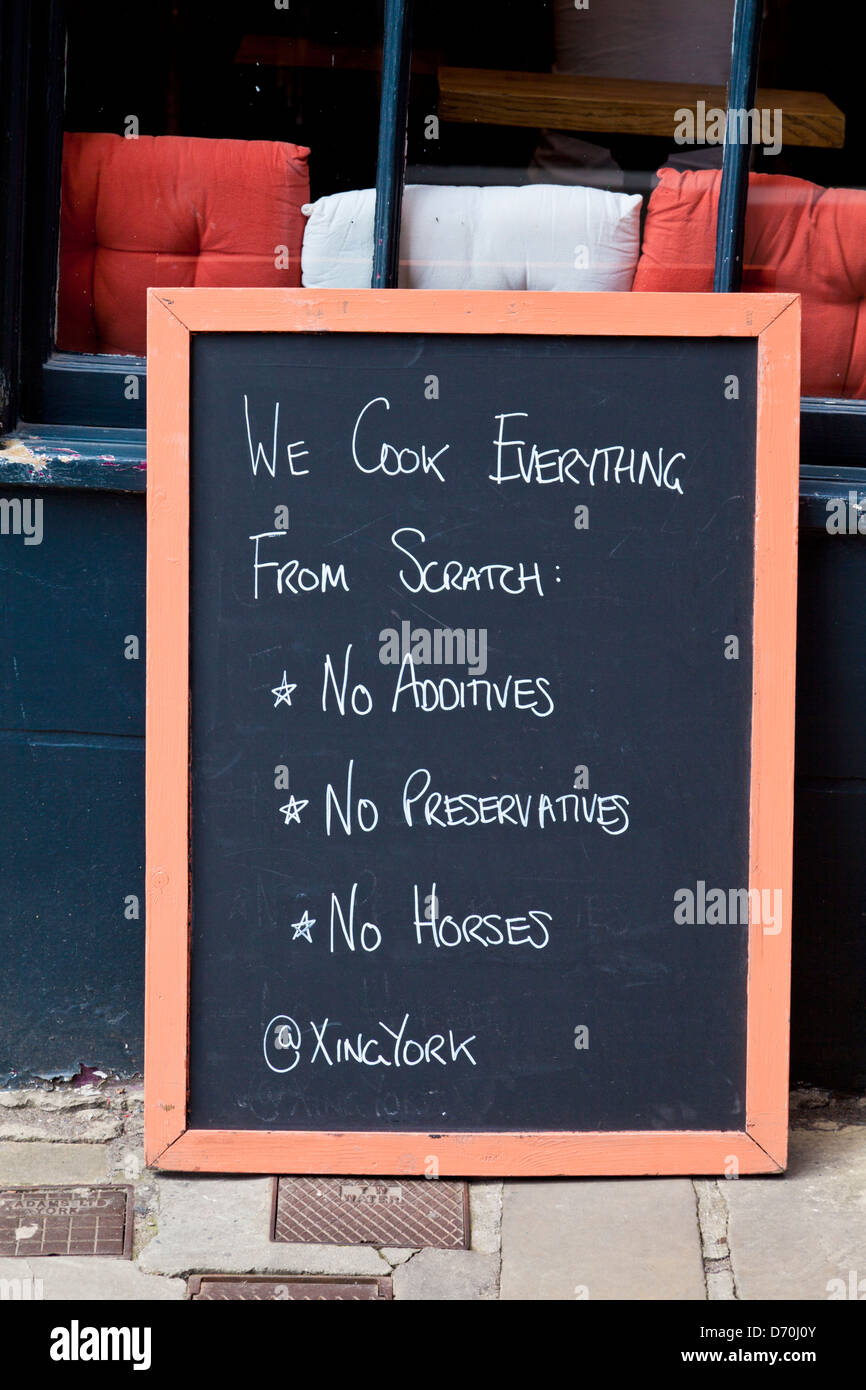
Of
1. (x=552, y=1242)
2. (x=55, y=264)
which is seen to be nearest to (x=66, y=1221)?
(x=552, y=1242)

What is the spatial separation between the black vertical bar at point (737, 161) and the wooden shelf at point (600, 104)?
44 millimetres

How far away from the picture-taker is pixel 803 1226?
2.69 meters

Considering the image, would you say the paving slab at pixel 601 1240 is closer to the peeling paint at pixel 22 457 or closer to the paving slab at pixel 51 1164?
the paving slab at pixel 51 1164

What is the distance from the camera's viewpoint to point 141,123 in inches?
121

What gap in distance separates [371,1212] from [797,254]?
7.30ft

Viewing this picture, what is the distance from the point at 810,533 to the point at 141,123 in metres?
1.70

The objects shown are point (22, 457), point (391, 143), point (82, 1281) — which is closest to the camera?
point (82, 1281)

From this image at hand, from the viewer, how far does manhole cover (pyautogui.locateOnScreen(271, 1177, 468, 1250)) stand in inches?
104

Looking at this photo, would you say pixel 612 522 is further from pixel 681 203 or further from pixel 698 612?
pixel 681 203

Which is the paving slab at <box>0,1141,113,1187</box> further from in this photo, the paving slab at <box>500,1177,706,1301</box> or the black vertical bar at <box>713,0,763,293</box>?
the black vertical bar at <box>713,0,763,293</box>

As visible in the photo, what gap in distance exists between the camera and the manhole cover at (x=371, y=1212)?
264cm

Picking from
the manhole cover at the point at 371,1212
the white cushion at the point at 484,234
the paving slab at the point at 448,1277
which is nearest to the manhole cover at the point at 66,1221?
the manhole cover at the point at 371,1212

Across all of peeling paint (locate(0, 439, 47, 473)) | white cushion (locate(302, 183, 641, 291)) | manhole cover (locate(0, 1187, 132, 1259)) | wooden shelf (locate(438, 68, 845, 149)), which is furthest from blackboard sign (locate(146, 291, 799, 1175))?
wooden shelf (locate(438, 68, 845, 149))

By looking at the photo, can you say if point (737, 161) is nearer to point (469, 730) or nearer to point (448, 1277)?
point (469, 730)
